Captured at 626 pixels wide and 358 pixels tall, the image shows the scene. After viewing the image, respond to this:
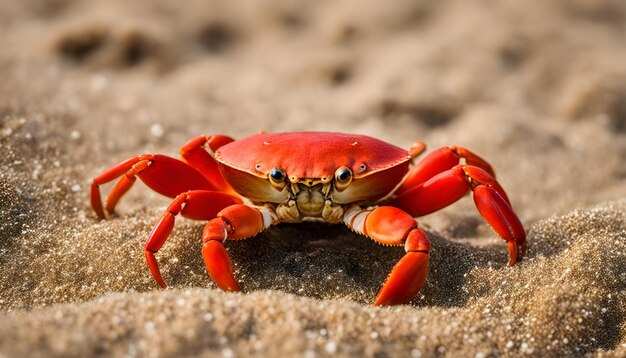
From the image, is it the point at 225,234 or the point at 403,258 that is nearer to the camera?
the point at 403,258

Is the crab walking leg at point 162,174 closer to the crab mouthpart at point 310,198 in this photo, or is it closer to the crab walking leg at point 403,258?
the crab mouthpart at point 310,198

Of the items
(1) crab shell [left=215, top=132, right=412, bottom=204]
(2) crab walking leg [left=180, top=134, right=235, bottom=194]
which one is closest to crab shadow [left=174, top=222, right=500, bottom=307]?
(1) crab shell [left=215, top=132, right=412, bottom=204]

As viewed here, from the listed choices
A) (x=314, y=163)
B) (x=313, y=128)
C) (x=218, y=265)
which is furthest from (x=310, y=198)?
(x=313, y=128)

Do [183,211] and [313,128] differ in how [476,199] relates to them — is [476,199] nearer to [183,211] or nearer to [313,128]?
[183,211]

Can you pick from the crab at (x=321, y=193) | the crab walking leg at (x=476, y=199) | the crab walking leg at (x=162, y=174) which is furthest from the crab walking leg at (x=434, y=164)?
the crab walking leg at (x=162, y=174)

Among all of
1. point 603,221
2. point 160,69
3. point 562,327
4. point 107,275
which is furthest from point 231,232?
point 160,69

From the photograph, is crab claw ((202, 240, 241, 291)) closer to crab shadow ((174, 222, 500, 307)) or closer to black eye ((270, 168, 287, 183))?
crab shadow ((174, 222, 500, 307))

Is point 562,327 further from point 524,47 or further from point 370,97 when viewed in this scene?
point 524,47

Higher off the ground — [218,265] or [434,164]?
[434,164]
